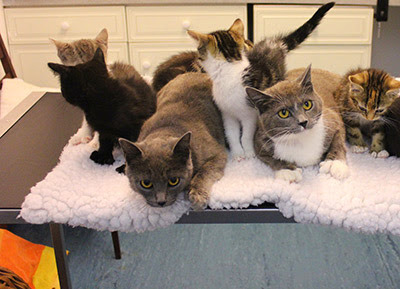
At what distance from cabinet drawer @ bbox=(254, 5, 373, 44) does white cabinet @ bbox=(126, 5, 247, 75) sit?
11 centimetres

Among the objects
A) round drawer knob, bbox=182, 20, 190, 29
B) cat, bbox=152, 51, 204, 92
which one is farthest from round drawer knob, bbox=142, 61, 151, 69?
cat, bbox=152, 51, 204, 92

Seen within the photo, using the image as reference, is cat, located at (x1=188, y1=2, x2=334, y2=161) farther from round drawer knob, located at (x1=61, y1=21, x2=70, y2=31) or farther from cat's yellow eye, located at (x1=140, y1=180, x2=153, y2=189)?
round drawer knob, located at (x1=61, y1=21, x2=70, y2=31)

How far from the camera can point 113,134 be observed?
136cm

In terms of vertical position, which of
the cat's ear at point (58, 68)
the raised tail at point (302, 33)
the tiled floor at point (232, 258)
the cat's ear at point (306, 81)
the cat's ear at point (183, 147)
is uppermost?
the raised tail at point (302, 33)

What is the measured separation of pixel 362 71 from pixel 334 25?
4.22ft

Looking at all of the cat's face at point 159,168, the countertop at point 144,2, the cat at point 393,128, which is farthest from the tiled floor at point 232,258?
the countertop at point 144,2

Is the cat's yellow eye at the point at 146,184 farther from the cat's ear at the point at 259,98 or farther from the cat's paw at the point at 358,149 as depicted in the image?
the cat's paw at the point at 358,149

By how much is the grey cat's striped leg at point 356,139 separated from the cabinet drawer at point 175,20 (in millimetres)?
1374

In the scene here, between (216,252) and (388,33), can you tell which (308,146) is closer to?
(216,252)

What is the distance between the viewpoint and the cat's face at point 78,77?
1271mm

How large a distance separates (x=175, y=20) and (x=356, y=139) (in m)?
1.55

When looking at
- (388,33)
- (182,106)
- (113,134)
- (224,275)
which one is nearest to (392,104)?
(182,106)

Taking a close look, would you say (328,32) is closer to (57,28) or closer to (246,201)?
(57,28)

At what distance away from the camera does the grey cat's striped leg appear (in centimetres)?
139
